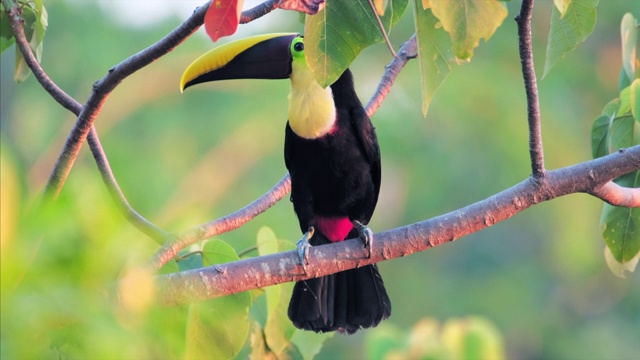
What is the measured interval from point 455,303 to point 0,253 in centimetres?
1135

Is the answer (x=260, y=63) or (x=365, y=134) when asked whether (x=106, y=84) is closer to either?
(x=260, y=63)

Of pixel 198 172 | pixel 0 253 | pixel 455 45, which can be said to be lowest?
pixel 0 253

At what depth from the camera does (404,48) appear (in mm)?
3064

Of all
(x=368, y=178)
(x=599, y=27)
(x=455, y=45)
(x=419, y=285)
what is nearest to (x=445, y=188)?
(x=419, y=285)

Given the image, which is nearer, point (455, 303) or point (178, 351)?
point (178, 351)

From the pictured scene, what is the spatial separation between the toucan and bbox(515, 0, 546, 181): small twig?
0.88 metres

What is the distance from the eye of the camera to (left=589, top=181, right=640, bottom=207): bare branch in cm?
225

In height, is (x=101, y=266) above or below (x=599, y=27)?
below

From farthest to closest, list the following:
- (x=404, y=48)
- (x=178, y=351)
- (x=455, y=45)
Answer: (x=404, y=48) → (x=455, y=45) → (x=178, y=351)

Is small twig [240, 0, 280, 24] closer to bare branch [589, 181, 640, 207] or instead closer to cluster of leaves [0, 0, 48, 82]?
cluster of leaves [0, 0, 48, 82]

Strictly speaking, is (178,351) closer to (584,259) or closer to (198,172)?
(198,172)

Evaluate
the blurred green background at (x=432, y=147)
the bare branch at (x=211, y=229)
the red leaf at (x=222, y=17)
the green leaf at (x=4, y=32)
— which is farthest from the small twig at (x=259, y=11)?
the blurred green background at (x=432, y=147)

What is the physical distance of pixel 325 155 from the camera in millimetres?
3041

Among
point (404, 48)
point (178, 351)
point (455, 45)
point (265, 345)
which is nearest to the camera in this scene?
point (178, 351)
